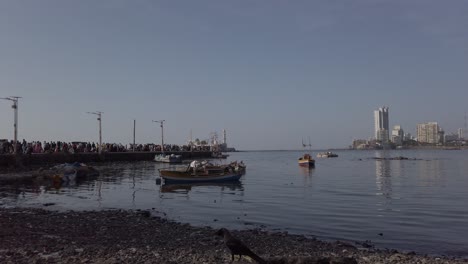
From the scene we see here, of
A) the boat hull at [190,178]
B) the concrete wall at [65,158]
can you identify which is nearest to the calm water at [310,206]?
the boat hull at [190,178]

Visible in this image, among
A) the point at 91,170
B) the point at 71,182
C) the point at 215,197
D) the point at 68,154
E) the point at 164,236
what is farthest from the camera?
the point at 68,154

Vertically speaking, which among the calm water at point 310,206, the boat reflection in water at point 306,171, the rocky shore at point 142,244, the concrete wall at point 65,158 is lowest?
the boat reflection in water at point 306,171

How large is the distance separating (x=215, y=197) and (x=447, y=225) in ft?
53.2

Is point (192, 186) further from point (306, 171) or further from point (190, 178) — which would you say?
point (306, 171)

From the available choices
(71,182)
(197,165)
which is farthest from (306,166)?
(71,182)

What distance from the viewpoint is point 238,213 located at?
942 inches

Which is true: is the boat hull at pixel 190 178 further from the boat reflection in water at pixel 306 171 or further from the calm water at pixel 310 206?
the boat reflection in water at pixel 306 171

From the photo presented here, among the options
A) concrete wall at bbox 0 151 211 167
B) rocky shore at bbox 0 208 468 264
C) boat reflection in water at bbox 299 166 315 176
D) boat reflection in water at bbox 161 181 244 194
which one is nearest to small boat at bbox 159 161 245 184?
boat reflection in water at bbox 161 181 244 194

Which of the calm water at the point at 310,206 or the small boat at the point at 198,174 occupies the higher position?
the small boat at the point at 198,174

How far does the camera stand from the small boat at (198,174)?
138 ft

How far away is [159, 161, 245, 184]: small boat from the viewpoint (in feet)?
138

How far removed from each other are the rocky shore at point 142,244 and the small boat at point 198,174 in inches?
820

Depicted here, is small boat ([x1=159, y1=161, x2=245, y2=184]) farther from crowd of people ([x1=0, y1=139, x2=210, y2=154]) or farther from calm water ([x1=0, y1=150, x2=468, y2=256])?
crowd of people ([x1=0, y1=139, x2=210, y2=154])

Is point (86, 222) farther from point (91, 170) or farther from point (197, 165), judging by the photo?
point (91, 170)
